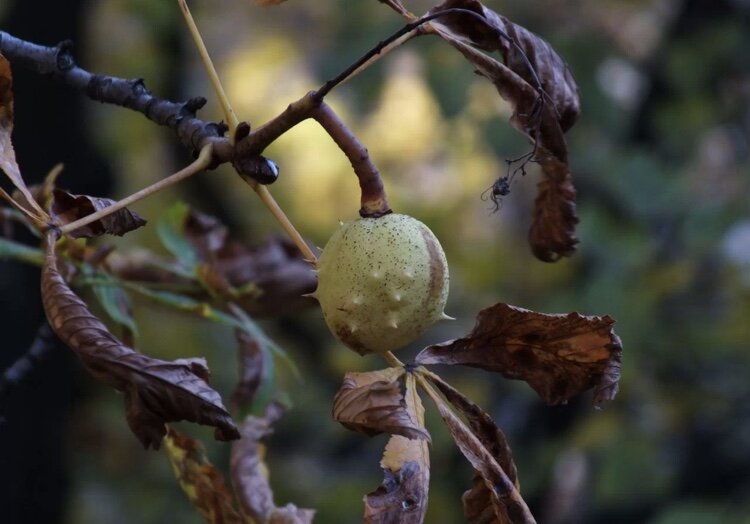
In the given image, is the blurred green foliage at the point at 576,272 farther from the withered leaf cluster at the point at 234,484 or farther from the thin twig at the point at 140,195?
the thin twig at the point at 140,195

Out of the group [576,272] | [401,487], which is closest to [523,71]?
[401,487]

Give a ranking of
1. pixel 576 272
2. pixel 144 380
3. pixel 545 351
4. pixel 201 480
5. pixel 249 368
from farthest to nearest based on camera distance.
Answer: pixel 576 272, pixel 249 368, pixel 201 480, pixel 545 351, pixel 144 380

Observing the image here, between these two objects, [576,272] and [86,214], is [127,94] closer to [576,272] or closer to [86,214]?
[86,214]

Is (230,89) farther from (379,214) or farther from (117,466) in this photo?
(379,214)

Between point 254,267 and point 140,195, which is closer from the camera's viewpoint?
point 140,195

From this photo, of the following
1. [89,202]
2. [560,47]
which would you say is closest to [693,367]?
[560,47]

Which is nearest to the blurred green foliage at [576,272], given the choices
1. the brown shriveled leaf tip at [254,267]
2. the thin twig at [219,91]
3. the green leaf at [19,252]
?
the brown shriveled leaf tip at [254,267]

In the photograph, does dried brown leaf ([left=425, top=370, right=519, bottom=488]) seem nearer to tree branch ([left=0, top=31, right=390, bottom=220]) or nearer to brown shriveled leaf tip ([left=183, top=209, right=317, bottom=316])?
tree branch ([left=0, top=31, right=390, bottom=220])
